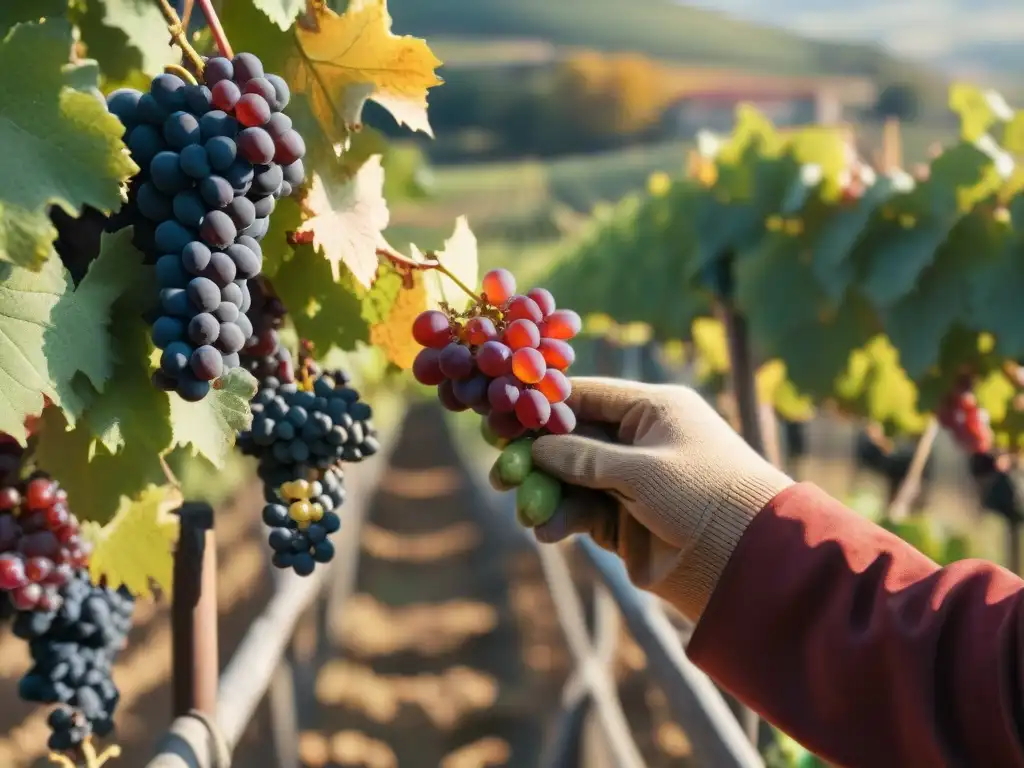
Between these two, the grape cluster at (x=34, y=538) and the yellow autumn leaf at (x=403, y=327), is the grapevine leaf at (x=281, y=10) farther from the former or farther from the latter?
the grape cluster at (x=34, y=538)

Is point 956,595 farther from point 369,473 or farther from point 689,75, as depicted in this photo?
point 689,75

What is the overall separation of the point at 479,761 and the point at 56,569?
Answer: 3805mm

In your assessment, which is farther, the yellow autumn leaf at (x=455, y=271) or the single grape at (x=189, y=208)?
the yellow autumn leaf at (x=455, y=271)

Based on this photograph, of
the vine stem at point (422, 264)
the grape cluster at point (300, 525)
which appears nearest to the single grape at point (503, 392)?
the vine stem at point (422, 264)

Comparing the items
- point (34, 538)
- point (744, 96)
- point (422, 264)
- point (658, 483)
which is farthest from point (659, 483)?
point (744, 96)

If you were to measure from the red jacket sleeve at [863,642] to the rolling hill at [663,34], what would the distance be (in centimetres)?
2470

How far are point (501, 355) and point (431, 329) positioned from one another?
0.08m

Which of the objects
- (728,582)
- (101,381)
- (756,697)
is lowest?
(756,697)

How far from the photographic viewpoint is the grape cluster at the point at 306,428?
1.08 metres

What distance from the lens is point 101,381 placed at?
86 cm

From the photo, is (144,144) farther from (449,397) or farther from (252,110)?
(449,397)

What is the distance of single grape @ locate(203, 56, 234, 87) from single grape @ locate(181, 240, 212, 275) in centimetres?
14

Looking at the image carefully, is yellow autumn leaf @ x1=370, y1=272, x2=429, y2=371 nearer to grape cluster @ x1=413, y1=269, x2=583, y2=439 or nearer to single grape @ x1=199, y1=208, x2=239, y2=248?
grape cluster @ x1=413, y1=269, x2=583, y2=439

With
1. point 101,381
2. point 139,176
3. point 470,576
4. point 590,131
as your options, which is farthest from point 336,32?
point 590,131
